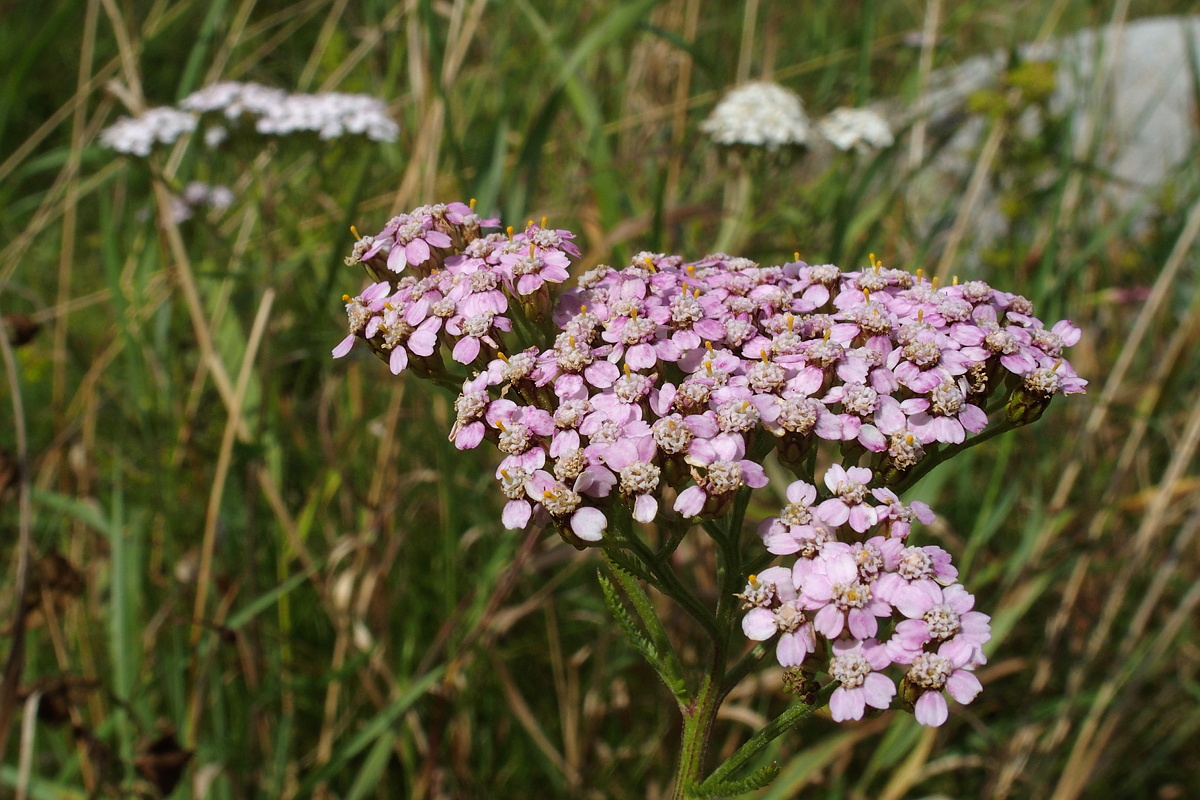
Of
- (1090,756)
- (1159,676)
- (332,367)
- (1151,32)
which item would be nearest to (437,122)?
(332,367)

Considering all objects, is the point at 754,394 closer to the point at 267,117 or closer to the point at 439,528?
the point at 439,528

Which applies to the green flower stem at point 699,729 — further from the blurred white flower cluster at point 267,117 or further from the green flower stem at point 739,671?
the blurred white flower cluster at point 267,117

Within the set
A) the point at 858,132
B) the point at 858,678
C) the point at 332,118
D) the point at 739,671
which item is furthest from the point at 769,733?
the point at 858,132

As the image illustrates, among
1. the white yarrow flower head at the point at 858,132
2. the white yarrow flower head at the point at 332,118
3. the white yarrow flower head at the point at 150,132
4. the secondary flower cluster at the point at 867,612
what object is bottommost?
the secondary flower cluster at the point at 867,612

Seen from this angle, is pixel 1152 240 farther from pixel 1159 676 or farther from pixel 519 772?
pixel 519 772

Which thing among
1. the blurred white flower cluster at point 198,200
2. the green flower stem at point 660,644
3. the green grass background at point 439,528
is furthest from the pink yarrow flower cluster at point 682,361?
the blurred white flower cluster at point 198,200

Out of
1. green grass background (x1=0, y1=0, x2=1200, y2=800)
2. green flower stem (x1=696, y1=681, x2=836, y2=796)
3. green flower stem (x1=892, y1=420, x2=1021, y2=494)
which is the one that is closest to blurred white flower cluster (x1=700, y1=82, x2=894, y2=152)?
green grass background (x1=0, y1=0, x2=1200, y2=800)
